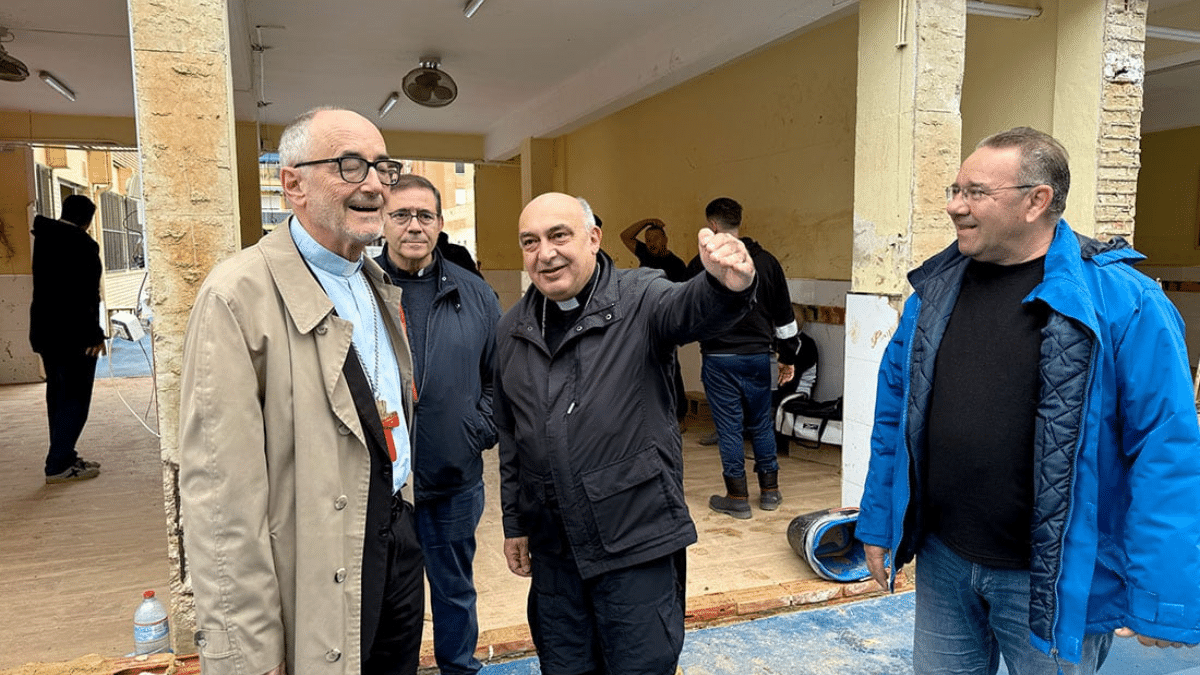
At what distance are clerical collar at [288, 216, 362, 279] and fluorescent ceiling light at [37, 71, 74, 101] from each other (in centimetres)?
794

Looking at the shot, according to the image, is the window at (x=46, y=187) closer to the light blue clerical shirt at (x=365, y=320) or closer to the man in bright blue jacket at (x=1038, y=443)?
the light blue clerical shirt at (x=365, y=320)

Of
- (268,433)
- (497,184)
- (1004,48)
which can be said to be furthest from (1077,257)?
(497,184)

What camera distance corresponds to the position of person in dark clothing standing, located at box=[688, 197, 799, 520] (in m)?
4.93

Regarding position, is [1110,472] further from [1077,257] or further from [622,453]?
[622,453]

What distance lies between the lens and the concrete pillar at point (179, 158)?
2816 mm

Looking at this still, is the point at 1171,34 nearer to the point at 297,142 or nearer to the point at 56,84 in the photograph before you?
the point at 297,142

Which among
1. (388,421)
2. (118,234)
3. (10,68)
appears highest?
(10,68)

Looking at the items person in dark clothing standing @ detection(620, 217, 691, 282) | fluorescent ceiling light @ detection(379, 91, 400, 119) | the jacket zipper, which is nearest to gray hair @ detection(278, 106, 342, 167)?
the jacket zipper

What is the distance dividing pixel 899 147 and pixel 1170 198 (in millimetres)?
7794

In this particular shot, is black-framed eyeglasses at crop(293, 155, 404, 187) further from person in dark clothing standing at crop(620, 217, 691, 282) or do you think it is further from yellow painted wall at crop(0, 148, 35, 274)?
yellow painted wall at crop(0, 148, 35, 274)

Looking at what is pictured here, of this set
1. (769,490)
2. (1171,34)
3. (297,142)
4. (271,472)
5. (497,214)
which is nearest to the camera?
(271,472)

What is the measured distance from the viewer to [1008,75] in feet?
15.4

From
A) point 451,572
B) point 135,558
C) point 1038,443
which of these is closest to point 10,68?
point 135,558

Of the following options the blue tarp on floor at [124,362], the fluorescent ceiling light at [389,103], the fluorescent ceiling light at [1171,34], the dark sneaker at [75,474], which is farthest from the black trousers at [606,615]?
the blue tarp on floor at [124,362]
